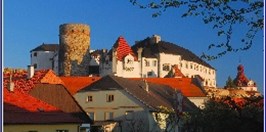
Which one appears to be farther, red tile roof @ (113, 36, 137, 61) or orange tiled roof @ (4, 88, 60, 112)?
orange tiled roof @ (4, 88, 60, 112)

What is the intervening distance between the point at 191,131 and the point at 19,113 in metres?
1.24

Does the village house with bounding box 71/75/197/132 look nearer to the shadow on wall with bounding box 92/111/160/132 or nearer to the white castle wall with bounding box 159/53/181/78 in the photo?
the shadow on wall with bounding box 92/111/160/132

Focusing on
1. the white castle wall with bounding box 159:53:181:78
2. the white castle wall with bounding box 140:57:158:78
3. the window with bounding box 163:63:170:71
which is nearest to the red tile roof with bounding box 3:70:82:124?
the white castle wall with bounding box 159:53:181:78

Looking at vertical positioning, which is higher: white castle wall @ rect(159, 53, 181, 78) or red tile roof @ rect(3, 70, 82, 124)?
white castle wall @ rect(159, 53, 181, 78)

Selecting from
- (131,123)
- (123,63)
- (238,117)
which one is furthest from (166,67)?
(238,117)

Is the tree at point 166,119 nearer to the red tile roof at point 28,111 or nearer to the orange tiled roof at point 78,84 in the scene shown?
the red tile roof at point 28,111

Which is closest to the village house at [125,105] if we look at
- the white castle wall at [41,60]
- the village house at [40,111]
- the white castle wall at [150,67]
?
the village house at [40,111]

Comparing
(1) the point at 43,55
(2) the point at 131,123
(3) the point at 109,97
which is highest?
(1) the point at 43,55

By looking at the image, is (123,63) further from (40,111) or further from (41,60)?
(40,111)

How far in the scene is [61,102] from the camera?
20.3 ft

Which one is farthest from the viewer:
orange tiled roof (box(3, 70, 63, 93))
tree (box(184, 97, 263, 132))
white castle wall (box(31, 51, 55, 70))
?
white castle wall (box(31, 51, 55, 70))

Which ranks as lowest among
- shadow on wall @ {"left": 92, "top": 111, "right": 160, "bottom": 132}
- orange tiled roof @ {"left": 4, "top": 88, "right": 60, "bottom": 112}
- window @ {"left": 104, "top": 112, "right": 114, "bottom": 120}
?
shadow on wall @ {"left": 92, "top": 111, "right": 160, "bottom": 132}

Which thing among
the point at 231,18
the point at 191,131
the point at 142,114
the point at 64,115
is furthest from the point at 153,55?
the point at 231,18

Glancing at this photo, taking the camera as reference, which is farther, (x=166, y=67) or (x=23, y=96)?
(x=166, y=67)
